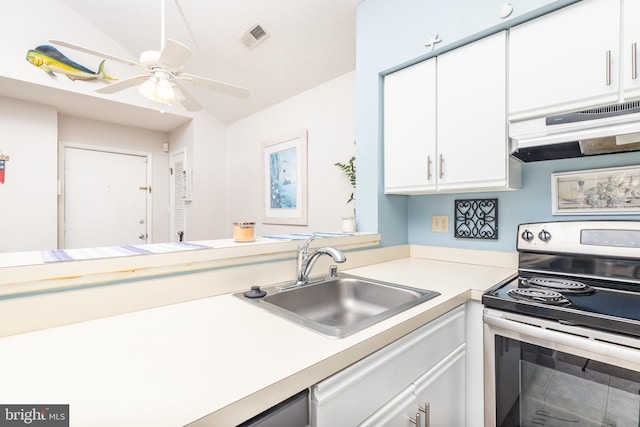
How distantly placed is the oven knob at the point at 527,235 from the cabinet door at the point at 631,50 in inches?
24.8

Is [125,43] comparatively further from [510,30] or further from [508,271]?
[508,271]

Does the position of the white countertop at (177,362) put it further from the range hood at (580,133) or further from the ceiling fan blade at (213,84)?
the ceiling fan blade at (213,84)

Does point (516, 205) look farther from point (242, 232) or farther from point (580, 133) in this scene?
point (242, 232)

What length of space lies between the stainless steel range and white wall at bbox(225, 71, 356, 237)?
5.23 feet

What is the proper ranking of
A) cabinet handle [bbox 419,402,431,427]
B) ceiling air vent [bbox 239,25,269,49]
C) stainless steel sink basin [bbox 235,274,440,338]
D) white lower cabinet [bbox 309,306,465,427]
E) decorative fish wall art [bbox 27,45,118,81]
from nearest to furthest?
white lower cabinet [bbox 309,306,465,427], cabinet handle [bbox 419,402,431,427], stainless steel sink basin [bbox 235,274,440,338], ceiling air vent [bbox 239,25,269,49], decorative fish wall art [bbox 27,45,118,81]

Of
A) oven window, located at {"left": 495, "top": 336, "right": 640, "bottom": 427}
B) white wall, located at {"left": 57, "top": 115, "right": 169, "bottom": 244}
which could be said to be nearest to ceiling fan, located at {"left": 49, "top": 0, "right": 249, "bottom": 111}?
oven window, located at {"left": 495, "top": 336, "right": 640, "bottom": 427}

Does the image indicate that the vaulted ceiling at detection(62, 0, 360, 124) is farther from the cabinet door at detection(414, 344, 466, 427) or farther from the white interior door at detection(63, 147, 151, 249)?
the cabinet door at detection(414, 344, 466, 427)

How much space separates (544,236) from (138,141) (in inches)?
195

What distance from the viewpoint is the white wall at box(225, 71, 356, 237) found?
263cm

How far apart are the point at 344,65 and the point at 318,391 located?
251 centimetres

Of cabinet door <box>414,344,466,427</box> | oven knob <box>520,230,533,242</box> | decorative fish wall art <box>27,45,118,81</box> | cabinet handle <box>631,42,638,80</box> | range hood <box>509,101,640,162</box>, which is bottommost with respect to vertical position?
cabinet door <box>414,344,466,427</box>

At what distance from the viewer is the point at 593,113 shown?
1139 millimetres

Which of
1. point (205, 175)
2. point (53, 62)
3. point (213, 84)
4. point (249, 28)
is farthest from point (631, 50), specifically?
point (53, 62)

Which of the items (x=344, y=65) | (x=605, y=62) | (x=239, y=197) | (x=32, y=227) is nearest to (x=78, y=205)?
(x=32, y=227)
